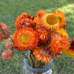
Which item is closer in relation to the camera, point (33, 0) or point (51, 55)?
point (51, 55)

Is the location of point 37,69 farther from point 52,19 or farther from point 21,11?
point 21,11

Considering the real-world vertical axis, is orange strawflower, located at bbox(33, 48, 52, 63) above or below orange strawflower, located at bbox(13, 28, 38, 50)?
below

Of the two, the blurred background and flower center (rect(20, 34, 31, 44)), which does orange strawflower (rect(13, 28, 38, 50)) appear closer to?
flower center (rect(20, 34, 31, 44))

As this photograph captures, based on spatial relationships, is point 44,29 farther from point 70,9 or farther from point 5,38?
point 70,9

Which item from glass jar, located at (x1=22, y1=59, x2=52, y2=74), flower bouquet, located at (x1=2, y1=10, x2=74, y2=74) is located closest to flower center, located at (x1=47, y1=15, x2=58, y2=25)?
flower bouquet, located at (x1=2, y1=10, x2=74, y2=74)

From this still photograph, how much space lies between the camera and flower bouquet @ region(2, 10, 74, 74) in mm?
846

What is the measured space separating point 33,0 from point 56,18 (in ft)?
3.91

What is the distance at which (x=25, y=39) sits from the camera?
33.4 inches

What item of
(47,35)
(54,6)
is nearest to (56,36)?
(47,35)

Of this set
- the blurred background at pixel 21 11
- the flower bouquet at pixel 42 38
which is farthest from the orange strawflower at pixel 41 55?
the blurred background at pixel 21 11

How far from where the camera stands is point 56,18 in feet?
2.94

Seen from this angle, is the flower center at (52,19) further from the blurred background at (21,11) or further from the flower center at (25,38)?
the blurred background at (21,11)

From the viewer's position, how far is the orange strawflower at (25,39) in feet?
2.76

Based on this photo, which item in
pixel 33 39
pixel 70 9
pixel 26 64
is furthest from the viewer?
pixel 70 9
